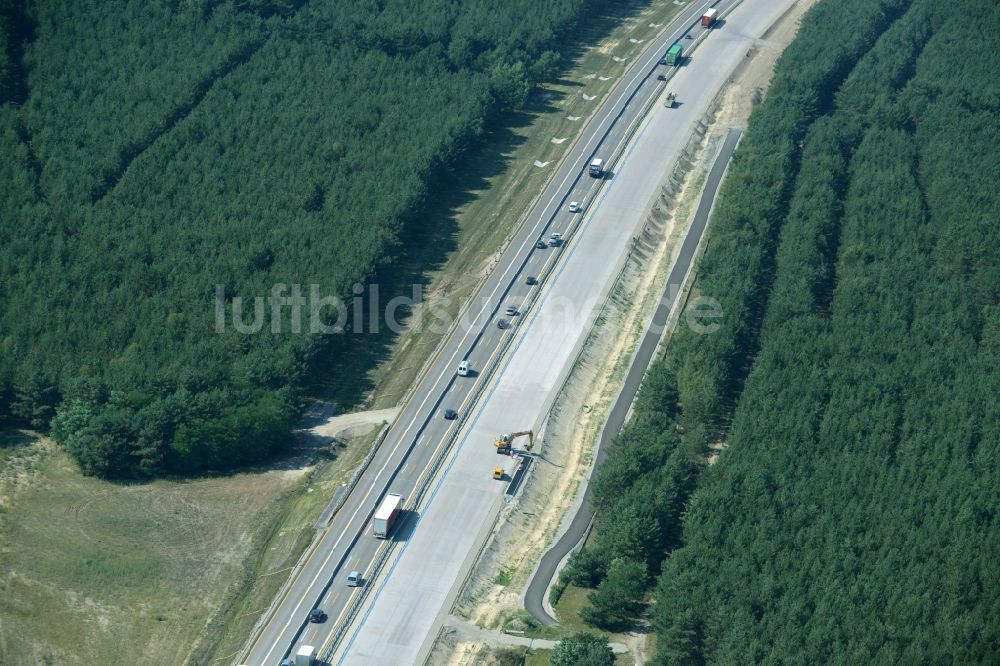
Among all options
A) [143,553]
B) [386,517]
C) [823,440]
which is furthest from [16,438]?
[823,440]

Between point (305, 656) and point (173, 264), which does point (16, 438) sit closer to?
point (173, 264)

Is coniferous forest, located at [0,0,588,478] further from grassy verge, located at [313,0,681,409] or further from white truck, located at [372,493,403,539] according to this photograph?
white truck, located at [372,493,403,539]

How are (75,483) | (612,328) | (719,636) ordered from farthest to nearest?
(612,328)
(75,483)
(719,636)

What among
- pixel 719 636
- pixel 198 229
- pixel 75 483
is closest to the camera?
pixel 719 636

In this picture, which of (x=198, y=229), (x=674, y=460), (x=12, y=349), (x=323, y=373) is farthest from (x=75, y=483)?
(x=674, y=460)

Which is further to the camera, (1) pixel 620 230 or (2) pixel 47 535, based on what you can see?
(1) pixel 620 230

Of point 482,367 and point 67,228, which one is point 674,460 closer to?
point 482,367

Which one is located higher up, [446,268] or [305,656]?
[446,268]
